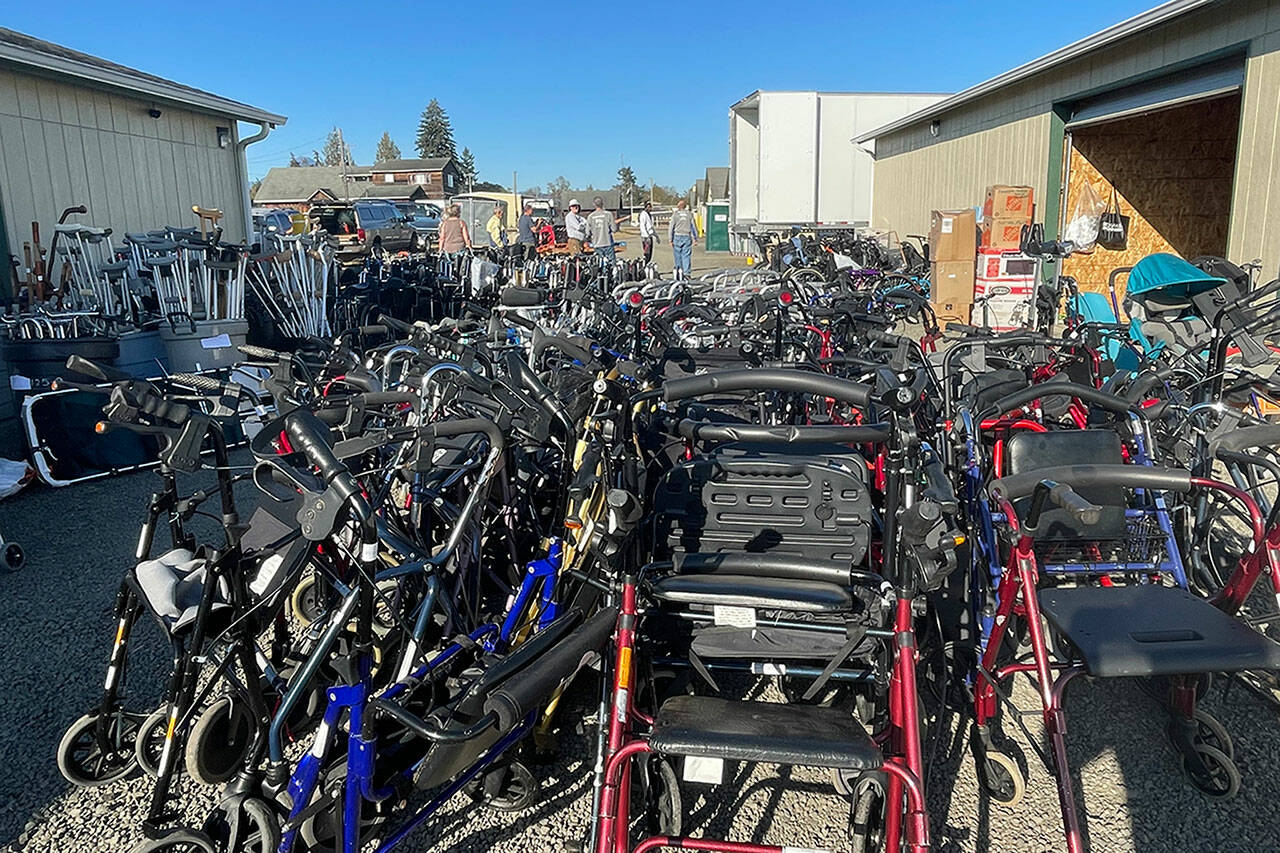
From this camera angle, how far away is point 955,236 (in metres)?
11.9

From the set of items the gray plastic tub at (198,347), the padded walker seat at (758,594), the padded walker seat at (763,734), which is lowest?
the padded walker seat at (763,734)

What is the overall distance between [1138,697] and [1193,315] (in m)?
3.60

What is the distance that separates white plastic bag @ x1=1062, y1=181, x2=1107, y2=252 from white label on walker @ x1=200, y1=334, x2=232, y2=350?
1073cm

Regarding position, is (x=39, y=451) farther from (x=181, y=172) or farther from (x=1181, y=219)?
(x=1181, y=219)

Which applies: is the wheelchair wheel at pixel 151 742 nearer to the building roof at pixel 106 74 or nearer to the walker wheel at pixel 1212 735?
the walker wheel at pixel 1212 735

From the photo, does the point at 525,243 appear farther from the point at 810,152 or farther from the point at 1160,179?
the point at 810,152

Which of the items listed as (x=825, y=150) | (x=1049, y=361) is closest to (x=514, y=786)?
(x=1049, y=361)

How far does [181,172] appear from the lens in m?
11.7

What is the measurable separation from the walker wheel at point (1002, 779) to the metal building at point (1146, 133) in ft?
23.5

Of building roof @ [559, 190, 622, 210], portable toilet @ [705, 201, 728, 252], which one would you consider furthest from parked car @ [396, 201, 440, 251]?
building roof @ [559, 190, 622, 210]

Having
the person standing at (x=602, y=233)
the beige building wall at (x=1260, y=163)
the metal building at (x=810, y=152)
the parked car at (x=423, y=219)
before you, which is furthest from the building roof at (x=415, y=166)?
the beige building wall at (x=1260, y=163)

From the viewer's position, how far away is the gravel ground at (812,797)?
2480 millimetres

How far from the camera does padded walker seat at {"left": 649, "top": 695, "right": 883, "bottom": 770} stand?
1.93 metres

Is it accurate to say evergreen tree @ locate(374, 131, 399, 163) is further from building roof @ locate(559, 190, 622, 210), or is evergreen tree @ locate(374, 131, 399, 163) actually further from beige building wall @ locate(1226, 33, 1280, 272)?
beige building wall @ locate(1226, 33, 1280, 272)
